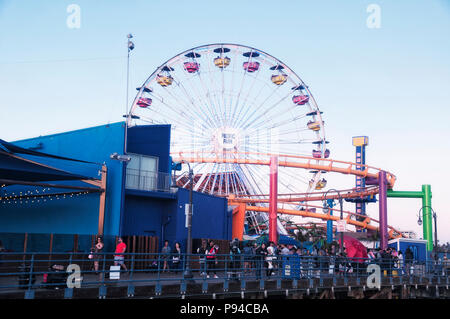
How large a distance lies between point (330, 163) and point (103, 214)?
95.4 ft

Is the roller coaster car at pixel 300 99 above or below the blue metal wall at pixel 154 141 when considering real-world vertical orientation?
above

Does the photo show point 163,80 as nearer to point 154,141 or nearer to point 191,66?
point 191,66

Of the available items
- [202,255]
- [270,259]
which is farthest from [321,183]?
[202,255]

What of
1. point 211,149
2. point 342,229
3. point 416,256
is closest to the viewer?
point 342,229

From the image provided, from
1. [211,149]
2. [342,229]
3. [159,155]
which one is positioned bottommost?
[342,229]

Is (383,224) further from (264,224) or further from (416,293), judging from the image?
(416,293)

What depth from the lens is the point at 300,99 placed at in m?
44.6

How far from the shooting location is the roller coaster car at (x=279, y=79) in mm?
43906

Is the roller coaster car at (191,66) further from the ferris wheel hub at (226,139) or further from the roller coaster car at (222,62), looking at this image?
the ferris wheel hub at (226,139)

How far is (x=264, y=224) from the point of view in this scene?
192 feet

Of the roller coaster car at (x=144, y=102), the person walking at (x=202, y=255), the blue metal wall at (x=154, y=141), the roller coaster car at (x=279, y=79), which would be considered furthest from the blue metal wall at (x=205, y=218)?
the roller coaster car at (x=279, y=79)

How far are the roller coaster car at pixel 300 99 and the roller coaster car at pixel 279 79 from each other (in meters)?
1.69
